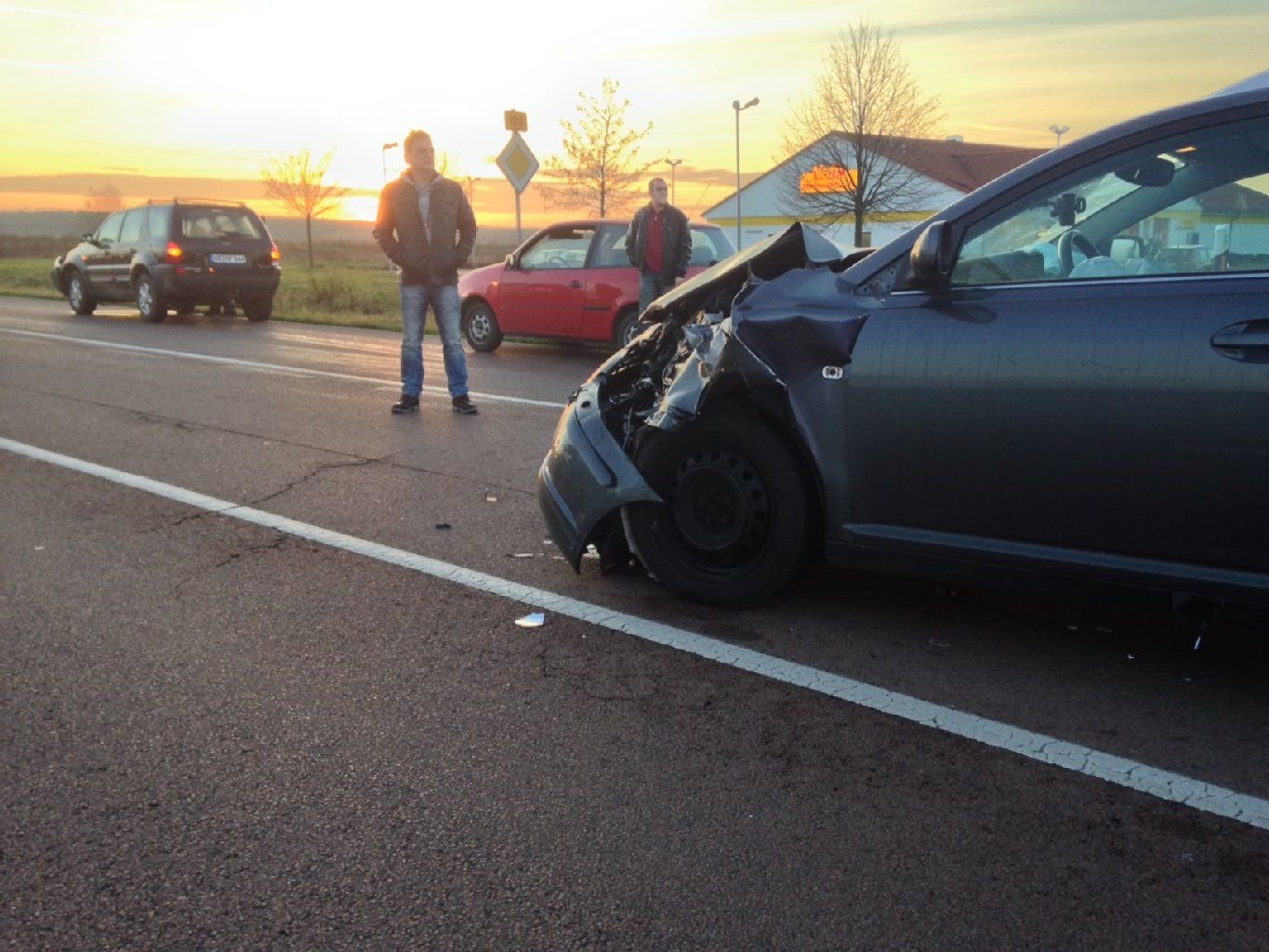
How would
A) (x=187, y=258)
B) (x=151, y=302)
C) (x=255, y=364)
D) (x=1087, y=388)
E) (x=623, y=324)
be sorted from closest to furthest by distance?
(x=1087, y=388) < (x=255, y=364) < (x=623, y=324) < (x=187, y=258) < (x=151, y=302)

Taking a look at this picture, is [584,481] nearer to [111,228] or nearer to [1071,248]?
[1071,248]

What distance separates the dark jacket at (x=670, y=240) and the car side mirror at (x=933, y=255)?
823 cm

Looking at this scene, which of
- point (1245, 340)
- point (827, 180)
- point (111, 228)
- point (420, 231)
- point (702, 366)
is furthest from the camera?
point (827, 180)

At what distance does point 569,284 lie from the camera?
1288 cm

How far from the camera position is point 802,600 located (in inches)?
167

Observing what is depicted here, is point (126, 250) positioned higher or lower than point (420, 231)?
higher

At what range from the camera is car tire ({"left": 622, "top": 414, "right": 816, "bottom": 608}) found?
388 centimetres

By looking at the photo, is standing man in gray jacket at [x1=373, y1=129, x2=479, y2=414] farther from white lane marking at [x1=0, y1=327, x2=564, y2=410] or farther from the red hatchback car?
the red hatchback car

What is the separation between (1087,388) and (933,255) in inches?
24.4

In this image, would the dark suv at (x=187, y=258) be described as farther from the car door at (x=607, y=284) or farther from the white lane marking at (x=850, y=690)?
the white lane marking at (x=850, y=690)

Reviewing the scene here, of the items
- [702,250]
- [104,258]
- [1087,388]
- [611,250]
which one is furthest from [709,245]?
[104,258]

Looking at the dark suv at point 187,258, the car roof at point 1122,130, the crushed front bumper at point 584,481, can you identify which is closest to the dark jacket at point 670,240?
the crushed front bumper at point 584,481

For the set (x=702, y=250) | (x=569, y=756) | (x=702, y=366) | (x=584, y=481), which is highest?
(x=702, y=250)

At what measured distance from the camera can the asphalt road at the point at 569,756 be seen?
7.61 feet
